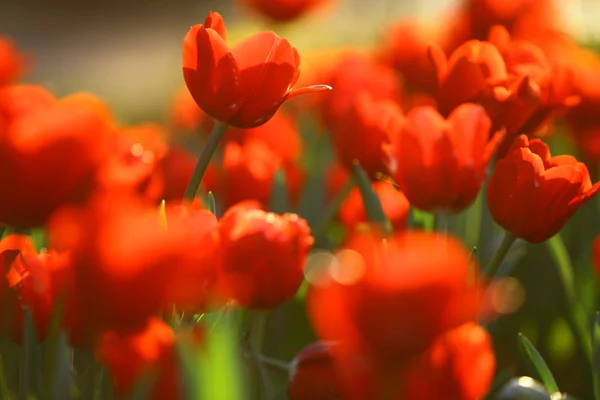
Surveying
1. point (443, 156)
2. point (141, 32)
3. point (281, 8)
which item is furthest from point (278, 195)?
point (141, 32)

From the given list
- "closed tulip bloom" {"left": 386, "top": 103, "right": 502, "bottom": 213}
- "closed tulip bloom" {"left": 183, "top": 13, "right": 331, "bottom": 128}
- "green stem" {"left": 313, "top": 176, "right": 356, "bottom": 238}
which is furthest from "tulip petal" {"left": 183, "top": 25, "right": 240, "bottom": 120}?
"green stem" {"left": 313, "top": 176, "right": 356, "bottom": 238}

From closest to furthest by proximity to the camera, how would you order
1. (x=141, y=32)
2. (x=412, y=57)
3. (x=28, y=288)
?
(x=28, y=288), (x=412, y=57), (x=141, y=32)

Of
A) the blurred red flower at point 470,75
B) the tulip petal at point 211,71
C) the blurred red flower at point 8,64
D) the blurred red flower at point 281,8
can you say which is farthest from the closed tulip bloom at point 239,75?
the blurred red flower at point 281,8

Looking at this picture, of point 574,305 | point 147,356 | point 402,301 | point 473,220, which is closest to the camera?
point 402,301

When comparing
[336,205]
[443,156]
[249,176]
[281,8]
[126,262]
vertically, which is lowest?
[281,8]

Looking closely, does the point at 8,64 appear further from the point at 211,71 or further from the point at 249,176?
the point at 211,71

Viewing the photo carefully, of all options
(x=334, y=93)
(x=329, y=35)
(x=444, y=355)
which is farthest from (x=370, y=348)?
(x=329, y=35)

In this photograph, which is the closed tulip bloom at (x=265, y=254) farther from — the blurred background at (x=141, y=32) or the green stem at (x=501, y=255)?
the blurred background at (x=141, y=32)
